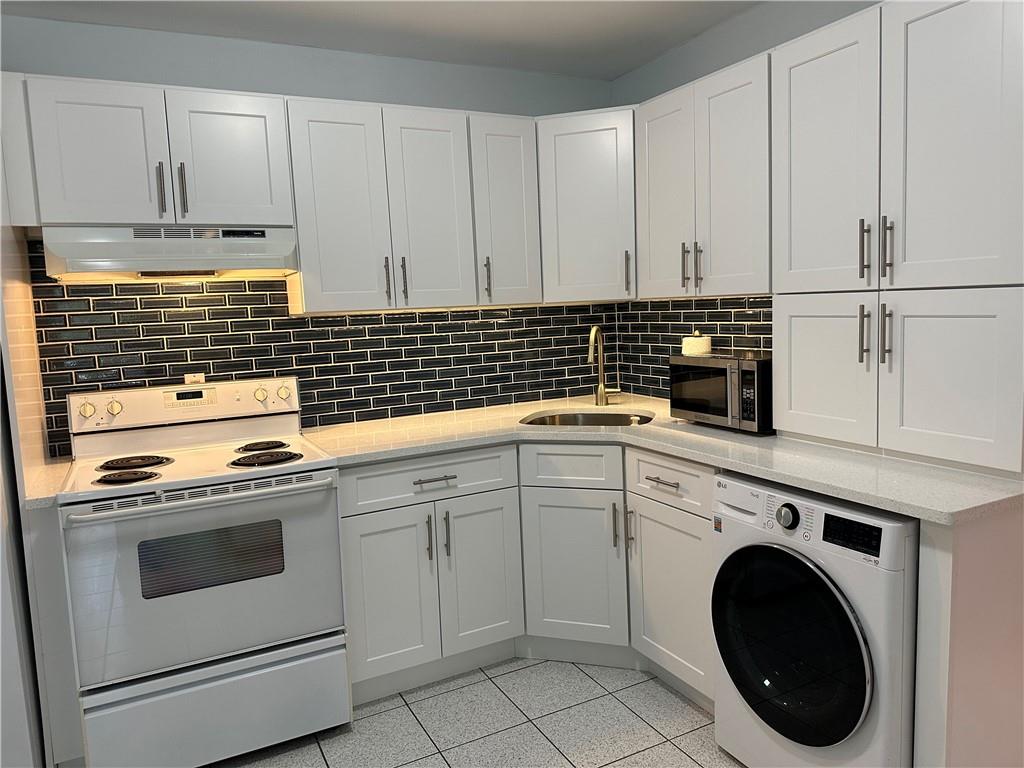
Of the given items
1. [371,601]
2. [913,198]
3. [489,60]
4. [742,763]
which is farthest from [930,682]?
[489,60]

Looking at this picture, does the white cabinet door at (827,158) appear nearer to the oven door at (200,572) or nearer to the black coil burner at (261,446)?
the oven door at (200,572)

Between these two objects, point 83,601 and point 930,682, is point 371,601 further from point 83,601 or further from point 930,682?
point 930,682

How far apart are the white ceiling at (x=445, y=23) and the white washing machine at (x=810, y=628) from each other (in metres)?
1.87

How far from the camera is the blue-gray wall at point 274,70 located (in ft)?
8.70

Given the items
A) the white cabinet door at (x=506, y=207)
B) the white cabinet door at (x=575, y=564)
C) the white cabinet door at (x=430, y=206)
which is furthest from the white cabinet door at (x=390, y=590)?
the white cabinet door at (x=506, y=207)

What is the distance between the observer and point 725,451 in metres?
2.36

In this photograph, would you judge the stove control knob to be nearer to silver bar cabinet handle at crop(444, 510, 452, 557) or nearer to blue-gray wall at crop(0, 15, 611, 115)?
silver bar cabinet handle at crop(444, 510, 452, 557)

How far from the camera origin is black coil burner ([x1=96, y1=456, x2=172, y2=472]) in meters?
2.47

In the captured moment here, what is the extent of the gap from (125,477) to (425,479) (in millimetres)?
994

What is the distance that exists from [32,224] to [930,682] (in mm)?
2921

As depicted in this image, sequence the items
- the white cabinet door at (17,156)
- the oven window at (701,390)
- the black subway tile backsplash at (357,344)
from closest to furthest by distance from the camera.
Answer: the white cabinet door at (17,156)
the oven window at (701,390)
the black subway tile backsplash at (357,344)

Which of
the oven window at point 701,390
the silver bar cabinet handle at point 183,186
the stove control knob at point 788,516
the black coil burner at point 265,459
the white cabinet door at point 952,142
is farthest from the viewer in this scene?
the oven window at point 701,390

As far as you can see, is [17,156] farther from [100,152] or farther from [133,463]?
[133,463]

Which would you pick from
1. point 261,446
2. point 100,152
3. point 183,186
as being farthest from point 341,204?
point 261,446
